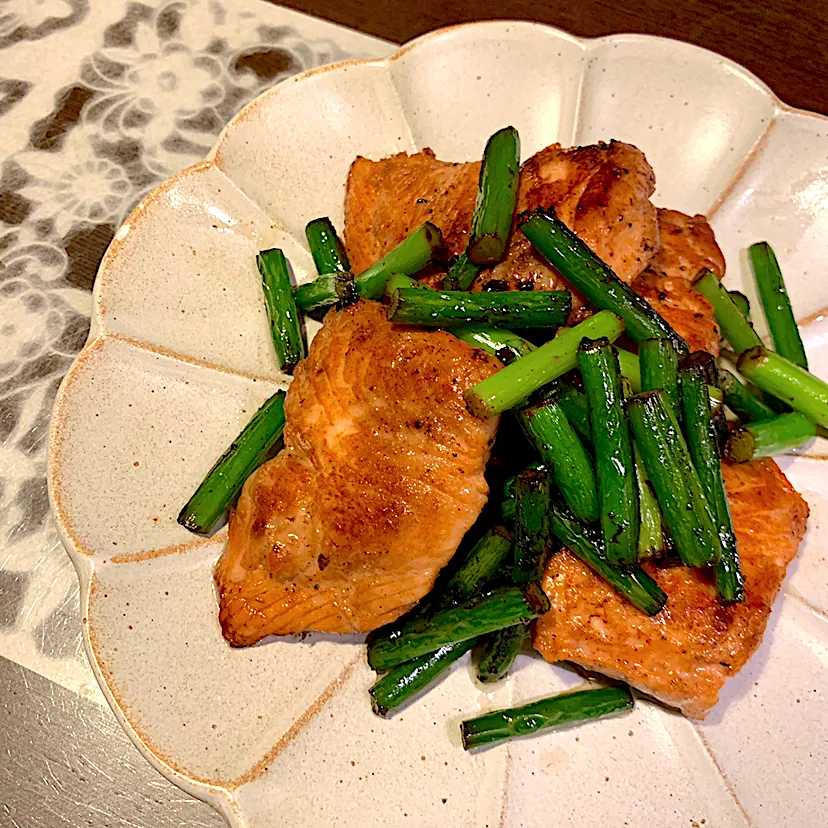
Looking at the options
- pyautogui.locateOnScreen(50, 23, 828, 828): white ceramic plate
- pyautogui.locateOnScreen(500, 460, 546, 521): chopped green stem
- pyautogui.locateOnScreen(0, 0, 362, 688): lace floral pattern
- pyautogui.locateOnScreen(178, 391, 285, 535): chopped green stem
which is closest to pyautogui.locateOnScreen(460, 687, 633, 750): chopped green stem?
pyautogui.locateOnScreen(50, 23, 828, 828): white ceramic plate

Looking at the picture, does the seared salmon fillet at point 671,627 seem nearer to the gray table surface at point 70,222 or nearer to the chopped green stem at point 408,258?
the chopped green stem at point 408,258

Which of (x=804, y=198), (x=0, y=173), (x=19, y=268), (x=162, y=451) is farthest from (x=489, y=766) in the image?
(x=0, y=173)

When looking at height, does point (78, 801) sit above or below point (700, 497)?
below

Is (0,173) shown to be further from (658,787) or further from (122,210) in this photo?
(658,787)

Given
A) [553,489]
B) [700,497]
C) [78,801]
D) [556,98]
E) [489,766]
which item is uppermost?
[556,98]

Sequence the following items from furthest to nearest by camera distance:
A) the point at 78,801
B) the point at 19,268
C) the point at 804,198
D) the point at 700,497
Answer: the point at 19,268 → the point at 804,198 → the point at 78,801 → the point at 700,497

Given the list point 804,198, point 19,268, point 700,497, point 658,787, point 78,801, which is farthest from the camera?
point 19,268

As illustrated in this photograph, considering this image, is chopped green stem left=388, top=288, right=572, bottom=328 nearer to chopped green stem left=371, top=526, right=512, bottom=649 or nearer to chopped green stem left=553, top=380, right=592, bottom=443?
chopped green stem left=553, top=380, right=592, bottom=443
